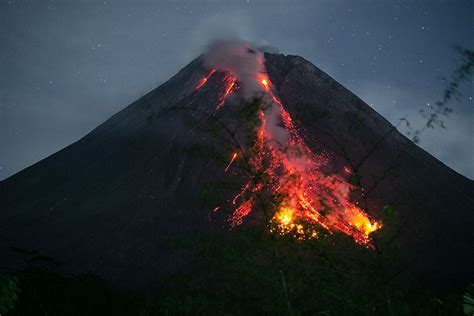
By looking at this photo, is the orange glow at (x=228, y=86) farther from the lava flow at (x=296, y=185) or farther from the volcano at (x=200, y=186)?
the volcano at (x=200, y=186)

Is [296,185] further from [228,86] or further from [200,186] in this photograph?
[228,86]

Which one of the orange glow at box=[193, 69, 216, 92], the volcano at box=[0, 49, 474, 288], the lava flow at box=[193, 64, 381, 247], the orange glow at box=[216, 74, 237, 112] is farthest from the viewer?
the orange glow at box=[193, 69, 216, 92]

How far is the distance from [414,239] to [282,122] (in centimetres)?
1220

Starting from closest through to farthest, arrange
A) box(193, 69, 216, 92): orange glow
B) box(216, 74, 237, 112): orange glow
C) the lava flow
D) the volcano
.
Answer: the lava flow < the volcano < box(216, 74, 237, 112): orange glow < box(193, 69, 216, 92): orange glow

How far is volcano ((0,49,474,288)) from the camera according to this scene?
20531 mm

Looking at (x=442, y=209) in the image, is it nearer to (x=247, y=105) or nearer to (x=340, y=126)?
(x=340, y=126)

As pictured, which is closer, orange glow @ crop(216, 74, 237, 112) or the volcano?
the volcano

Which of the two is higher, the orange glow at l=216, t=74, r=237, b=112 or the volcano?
the orange glow at l=216, t=74, r=237, b=112

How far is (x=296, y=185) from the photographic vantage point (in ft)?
21.4

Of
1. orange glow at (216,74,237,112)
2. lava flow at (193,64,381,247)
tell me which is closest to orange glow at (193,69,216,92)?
lava flow at (193,64,381,247)

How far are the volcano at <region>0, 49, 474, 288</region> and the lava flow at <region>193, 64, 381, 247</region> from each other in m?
0.16

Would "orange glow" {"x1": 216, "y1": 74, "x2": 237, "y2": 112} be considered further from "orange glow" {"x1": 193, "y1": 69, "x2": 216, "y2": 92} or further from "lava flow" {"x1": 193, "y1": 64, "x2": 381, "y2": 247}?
"orange glow" {"x1": 193, "y1": 69, "x2": 216, "y2": 92}

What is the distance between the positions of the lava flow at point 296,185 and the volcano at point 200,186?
163 millimetres

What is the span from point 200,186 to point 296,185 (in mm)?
18230
